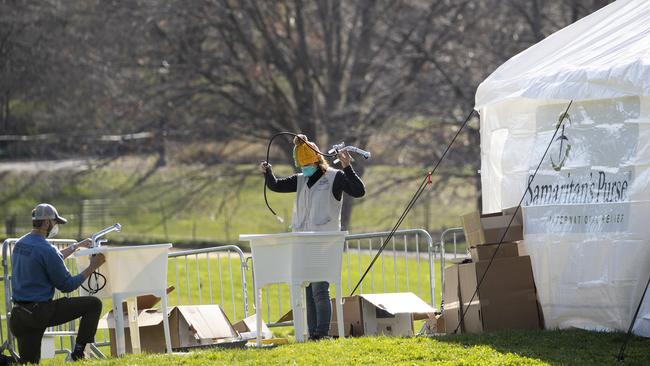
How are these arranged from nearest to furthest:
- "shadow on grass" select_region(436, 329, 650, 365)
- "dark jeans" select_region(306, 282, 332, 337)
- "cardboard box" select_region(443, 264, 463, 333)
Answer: "shadow on grass" select_region(436, 329, 650, 365) → "dark jeans" select_region(306, 282, 332, 337) → "cardboard box" select_region(443, 264, 463, 333)

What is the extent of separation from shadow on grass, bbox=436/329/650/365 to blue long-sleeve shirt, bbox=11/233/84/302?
2931mm

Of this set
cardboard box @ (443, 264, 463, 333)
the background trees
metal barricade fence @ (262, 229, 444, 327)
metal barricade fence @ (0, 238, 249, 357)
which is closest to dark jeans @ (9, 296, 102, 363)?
metal barricade fence @ (0, 238, 249, 357)

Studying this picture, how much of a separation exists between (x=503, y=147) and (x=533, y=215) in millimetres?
1161

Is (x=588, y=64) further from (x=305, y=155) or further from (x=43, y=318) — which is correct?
(x=43, y=318)

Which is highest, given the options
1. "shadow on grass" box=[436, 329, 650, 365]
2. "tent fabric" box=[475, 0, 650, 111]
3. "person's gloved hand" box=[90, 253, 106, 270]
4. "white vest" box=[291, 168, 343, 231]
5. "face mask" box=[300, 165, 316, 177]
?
"tent fabric" box=[475, 0, 650, 111]

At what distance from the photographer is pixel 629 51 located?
10.2m

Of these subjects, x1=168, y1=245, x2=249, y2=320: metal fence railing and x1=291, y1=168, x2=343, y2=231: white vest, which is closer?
x1=291, y1=168, x2=343, y2=231: white vest

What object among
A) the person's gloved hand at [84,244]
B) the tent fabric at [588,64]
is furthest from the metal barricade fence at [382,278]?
the person's gloved hand at [84,244]

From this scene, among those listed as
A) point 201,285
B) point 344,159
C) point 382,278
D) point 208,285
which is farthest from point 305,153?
point 382,278

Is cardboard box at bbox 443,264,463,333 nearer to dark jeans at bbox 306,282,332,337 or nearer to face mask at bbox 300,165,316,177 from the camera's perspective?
dark jeans at bbox 306,282,332,337

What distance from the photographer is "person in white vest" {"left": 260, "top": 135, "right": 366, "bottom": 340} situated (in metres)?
10.1

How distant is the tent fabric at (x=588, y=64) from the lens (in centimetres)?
991

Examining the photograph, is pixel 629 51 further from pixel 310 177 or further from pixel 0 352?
pixel 0 352

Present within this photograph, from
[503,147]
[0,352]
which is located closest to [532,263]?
[503,147]
